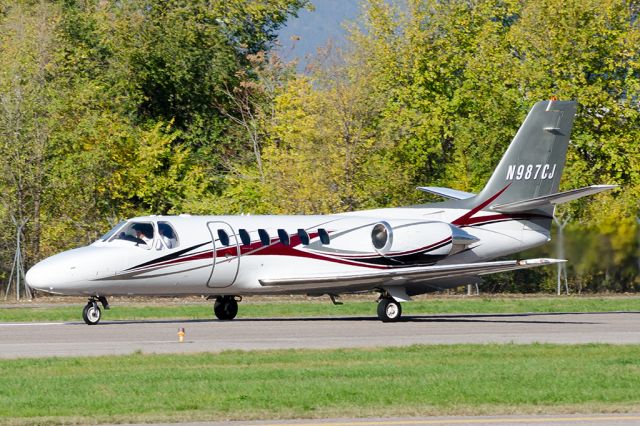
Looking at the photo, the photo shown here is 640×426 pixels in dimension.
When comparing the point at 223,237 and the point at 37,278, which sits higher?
the point at 223,237

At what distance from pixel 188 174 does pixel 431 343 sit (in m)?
32.2

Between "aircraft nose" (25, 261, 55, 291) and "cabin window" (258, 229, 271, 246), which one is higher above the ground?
"cabin window" (258, 229, 271, 246)

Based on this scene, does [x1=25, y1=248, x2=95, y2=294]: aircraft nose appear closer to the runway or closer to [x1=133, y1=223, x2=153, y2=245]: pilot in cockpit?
the runway

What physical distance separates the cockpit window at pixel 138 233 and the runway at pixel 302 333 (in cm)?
200

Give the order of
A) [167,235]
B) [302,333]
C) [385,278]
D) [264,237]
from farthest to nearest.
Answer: [264,237], [385,278], [167,235], [302,333]

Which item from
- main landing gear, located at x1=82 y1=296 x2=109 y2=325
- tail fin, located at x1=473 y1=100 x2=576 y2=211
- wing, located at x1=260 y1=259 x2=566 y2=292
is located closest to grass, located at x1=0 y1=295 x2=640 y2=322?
main landing gear, located at x1=82 y1=296 x2=109 y2=325

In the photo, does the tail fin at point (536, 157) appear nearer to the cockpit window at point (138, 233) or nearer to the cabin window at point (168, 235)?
the cabin window at point (168, 235)

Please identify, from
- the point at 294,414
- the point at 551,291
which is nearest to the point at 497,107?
the point at 551,291

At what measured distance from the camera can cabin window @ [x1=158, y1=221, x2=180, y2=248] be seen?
30.8 metres

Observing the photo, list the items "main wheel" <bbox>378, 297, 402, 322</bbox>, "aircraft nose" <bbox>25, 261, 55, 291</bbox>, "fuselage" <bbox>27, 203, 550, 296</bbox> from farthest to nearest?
"main wheel" <bbox>378, 297, 402, 322</bbox> → "fuselage" <bbox>27, 203, 550, 296</bbox> → "aircraft nose" <bbox>25, 261, 55, 291</bbox>

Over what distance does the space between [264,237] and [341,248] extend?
2.03 meters

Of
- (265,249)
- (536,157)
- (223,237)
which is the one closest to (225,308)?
(265,249)

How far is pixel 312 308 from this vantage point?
126 ft

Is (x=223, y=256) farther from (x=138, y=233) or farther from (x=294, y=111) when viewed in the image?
(x=294, y=111)
